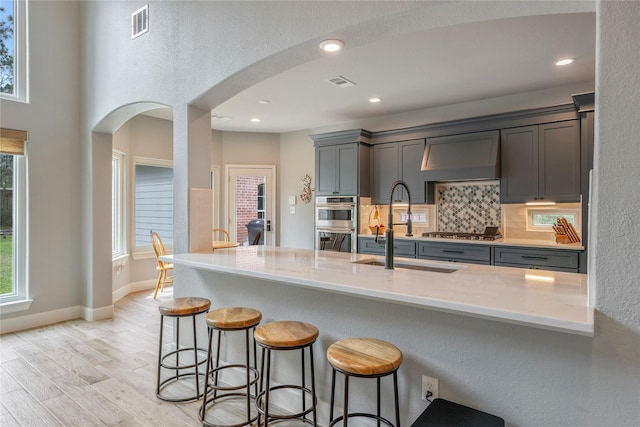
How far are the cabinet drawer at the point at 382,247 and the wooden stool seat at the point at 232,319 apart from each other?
2561mm

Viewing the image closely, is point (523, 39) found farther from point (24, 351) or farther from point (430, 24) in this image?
point (24, 351)

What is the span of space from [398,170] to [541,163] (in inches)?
69.1

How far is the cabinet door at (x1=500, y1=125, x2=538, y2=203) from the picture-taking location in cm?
425

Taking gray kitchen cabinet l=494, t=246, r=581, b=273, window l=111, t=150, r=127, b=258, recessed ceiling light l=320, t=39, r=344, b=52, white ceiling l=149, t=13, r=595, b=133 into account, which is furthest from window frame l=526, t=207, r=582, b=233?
window l=111, t=150, r=127, b=258

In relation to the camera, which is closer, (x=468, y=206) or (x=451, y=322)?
(x=451, y=322)

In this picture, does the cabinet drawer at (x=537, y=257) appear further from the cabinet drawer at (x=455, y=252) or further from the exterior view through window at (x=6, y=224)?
the exterior view through window at (x=6, y=224)

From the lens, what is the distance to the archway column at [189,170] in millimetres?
3008

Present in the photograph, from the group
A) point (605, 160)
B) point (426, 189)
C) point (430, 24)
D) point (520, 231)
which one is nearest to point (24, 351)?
point (430, 24)

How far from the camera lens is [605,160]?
4.33ft

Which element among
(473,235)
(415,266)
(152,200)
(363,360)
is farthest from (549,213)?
(152,200)

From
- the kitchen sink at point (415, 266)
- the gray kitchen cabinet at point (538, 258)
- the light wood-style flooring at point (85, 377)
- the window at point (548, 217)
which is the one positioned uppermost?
the window at point (548, 217)

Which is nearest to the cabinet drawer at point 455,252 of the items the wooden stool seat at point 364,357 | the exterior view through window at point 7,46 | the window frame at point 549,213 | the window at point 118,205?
the window frame at point 549,213

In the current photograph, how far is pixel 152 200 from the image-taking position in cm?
597

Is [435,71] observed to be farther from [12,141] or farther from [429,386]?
[12,141]
